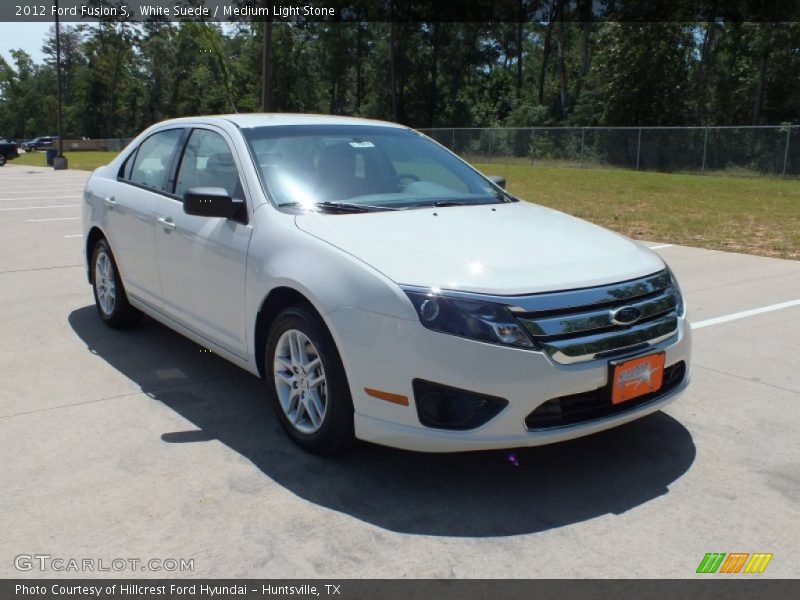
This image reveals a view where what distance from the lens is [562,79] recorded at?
46.7m

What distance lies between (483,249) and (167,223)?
225 centimetres

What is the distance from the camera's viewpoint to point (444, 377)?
323 centimetres

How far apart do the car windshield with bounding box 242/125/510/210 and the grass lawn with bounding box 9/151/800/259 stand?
21.0ft

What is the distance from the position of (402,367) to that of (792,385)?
9.61 feet

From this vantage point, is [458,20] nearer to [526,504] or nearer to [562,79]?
[562,79]

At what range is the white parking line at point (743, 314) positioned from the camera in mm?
6324

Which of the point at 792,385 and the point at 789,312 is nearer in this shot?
the point at 792,385

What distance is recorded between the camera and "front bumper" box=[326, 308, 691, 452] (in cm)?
321

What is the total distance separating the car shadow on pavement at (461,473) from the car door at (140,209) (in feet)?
3.42

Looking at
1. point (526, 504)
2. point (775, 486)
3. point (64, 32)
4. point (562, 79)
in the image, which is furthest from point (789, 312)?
point (64, 32)

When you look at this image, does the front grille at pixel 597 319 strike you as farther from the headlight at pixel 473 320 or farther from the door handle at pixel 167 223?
the door handle at pixel 167 223

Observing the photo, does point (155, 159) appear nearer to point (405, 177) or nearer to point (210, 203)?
point (210, 203)

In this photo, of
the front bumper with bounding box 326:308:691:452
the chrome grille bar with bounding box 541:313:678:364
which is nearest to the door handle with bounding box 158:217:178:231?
the front bumper with bounding box 326:308:691:452

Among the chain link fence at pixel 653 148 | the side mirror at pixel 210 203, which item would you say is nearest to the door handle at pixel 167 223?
the side mirror at pixel 210 203
